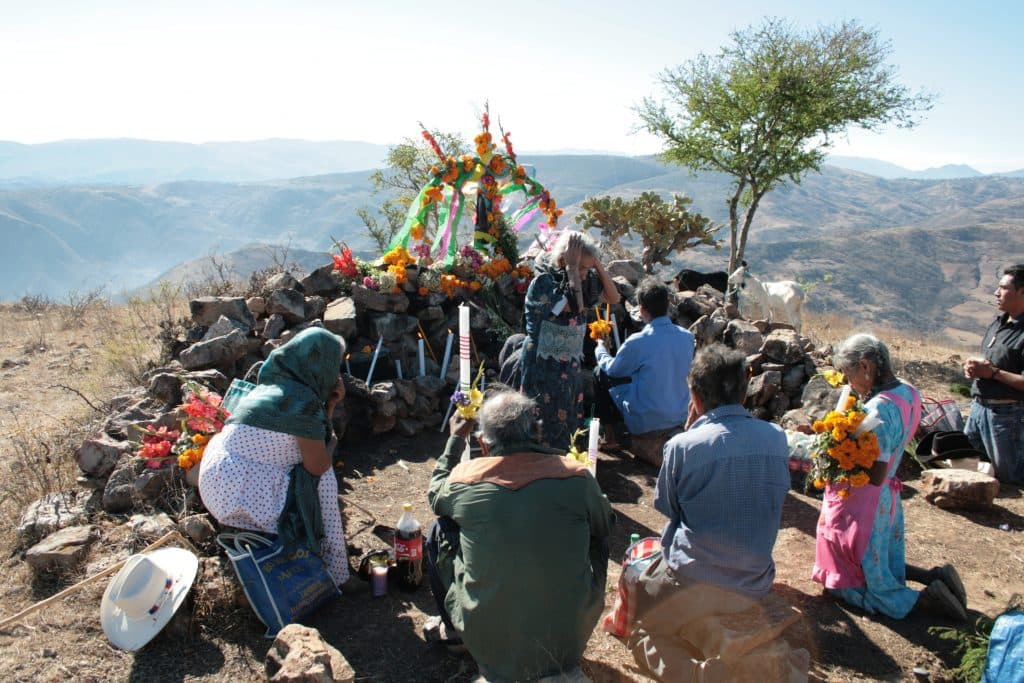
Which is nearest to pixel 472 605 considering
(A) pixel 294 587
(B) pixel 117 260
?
(A) pixel 294 587

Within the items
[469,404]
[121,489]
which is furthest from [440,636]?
[121,489]

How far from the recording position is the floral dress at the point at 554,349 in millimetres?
4836

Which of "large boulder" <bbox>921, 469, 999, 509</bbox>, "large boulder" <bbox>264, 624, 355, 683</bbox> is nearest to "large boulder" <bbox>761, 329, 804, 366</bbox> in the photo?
"large boulder" <bbox>921, 469, 999, 509</bbox>

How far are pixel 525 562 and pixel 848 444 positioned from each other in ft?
6.20

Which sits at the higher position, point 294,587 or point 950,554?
point 294,587

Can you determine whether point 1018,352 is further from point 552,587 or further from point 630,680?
point 552,587

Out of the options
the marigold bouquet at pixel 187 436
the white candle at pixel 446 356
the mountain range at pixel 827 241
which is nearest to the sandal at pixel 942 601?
the marigold bouquet at pixel 187 436

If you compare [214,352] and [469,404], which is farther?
[214,352]

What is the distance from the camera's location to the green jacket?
260 cm

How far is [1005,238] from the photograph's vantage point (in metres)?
88.9

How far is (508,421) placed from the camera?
2.77 metres

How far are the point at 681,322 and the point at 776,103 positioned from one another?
30.3 feet

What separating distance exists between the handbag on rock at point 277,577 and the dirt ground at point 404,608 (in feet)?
0.50

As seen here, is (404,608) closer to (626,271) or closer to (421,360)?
(421,360)
